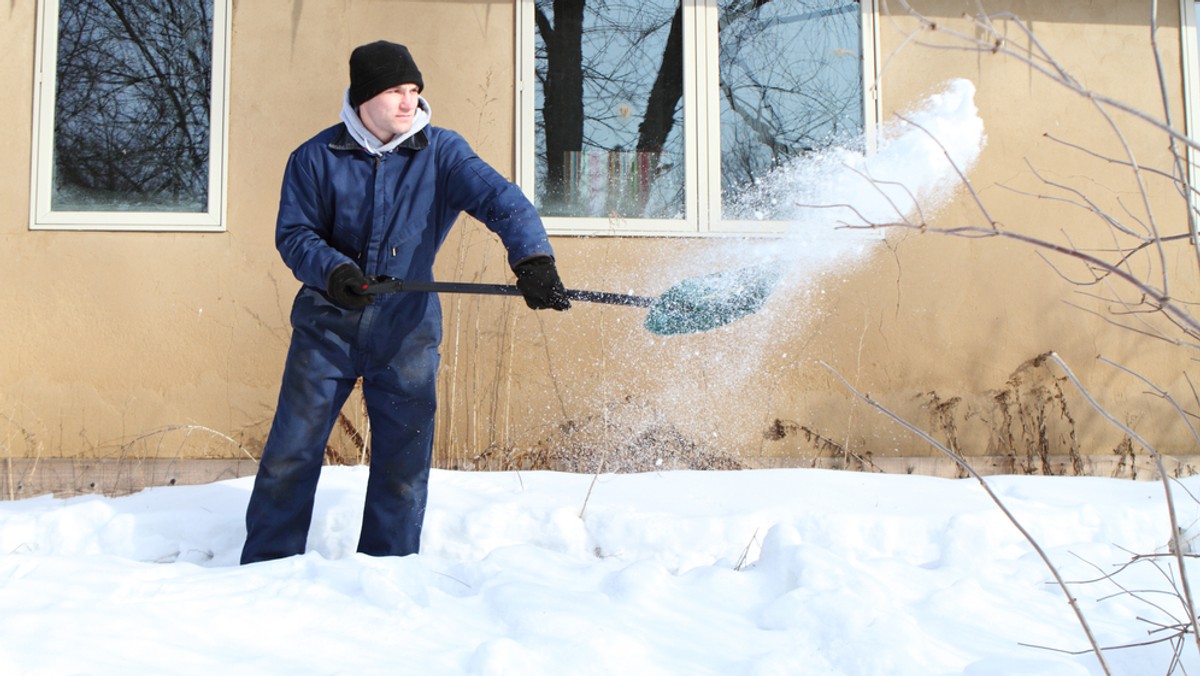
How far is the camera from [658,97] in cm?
494

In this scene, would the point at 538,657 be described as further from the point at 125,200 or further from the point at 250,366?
the point at 125,200

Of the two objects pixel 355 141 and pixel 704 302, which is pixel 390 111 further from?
pixel 704 302

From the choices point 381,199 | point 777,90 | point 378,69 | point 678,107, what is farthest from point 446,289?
point 777,90

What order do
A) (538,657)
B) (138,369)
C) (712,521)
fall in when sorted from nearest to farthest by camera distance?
(538,657) < (712,521) < (138,369)

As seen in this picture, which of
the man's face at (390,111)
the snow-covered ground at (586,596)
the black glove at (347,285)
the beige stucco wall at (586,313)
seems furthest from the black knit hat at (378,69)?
the beige stucco wall at (586,313)

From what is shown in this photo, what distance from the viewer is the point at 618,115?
491cm

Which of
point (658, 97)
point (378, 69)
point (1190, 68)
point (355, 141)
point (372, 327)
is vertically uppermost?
point (1190, 68)

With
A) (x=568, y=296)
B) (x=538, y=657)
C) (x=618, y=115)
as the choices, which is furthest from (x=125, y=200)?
(x=538, y=657)

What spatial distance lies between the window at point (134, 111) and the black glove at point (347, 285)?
235 cm

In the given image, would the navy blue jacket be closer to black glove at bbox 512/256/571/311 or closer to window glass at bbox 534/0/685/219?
black glove at bbox 512/256/571/311

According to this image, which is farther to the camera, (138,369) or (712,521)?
(138,369)

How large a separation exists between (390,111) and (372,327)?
0.67 metres

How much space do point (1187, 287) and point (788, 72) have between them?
96.2 inches

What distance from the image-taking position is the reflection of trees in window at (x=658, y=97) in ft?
16.1
